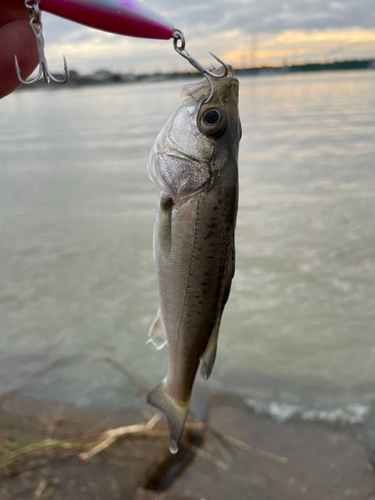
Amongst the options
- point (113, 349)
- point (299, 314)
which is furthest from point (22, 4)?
point (299, 314)

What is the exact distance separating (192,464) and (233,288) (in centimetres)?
340

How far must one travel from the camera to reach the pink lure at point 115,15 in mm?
1353

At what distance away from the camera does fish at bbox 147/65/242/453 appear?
5.42 feet

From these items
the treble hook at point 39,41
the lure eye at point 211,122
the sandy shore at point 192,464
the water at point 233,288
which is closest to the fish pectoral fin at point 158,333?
the lure eye at point 211,122

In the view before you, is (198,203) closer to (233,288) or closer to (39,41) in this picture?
(39,41)

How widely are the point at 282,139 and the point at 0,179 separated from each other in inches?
409

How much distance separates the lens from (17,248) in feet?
27.1

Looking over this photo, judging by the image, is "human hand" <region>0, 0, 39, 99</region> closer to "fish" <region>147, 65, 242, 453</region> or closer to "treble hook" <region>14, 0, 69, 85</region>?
"treble hook" <region>14, 0, 69, 85</region>

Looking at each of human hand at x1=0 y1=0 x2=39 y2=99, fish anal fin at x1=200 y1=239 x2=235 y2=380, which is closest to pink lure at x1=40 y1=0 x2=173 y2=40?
human hand at x1=0 y1=0 x2=39 y2=99

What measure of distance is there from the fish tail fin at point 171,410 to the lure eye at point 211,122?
3.88ft

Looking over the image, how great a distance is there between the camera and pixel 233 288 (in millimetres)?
6598

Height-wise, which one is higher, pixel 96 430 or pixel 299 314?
pixel 96 430

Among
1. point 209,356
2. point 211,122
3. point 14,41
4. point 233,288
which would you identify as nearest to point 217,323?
point 209,356

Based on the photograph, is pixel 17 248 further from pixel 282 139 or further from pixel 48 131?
pixel 48 131
